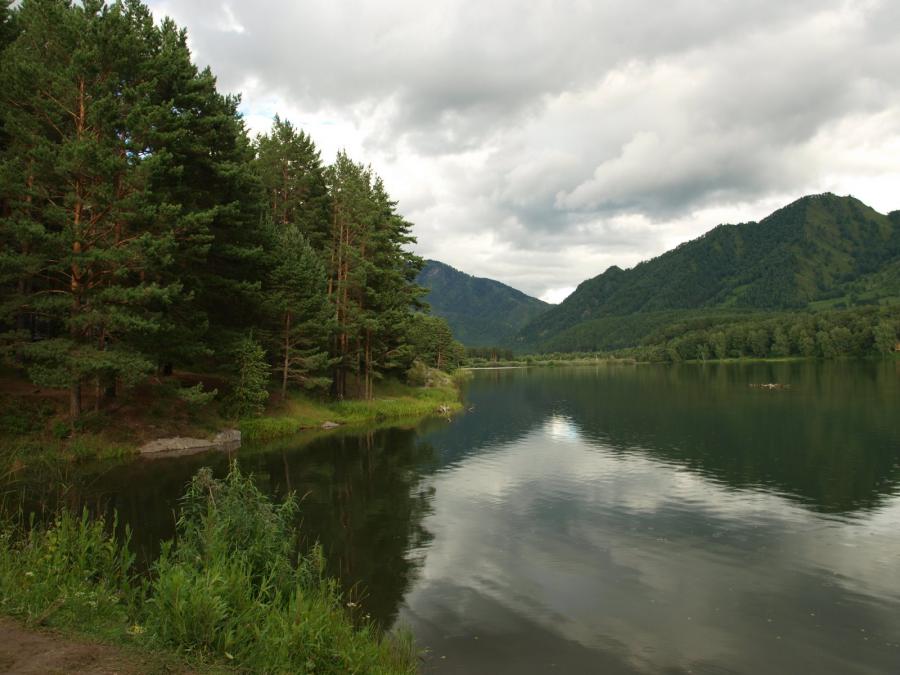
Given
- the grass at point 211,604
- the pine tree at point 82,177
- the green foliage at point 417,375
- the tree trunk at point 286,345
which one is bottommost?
the grass at point 211,604

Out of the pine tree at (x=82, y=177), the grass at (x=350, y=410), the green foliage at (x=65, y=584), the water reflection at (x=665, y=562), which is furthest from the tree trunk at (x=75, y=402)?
the green foliage at (x=65, y=584)

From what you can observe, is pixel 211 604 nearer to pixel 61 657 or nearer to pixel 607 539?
pixel 61 657

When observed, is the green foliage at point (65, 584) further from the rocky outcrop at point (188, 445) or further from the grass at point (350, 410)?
the grass at point (350, 410)

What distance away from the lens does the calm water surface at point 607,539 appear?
1262 cm

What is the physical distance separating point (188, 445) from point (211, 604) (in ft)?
94.9

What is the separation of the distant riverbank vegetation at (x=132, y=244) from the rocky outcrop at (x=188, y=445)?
3.93 feet

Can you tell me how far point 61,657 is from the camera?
7355mm

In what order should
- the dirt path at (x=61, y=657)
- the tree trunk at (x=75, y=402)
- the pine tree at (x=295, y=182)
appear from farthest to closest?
the pine tree at (x=295, y=182) → the tree trunk at (x=75, y=402) → the dirt path at (x=61, y=657)

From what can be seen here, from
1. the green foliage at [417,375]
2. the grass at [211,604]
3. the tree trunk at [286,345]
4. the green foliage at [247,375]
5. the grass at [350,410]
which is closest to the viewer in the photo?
the grass at [211,604]

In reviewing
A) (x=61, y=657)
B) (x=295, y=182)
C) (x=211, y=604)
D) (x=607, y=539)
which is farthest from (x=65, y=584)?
(x=295, y=182)

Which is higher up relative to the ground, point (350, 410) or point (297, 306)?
point (297, 306)

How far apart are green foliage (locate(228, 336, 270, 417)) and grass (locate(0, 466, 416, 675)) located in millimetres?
27801

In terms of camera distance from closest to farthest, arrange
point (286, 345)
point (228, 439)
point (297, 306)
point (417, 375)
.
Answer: point (228, 439)
point (297, 306)
point (286, 345)
point (417, 375)

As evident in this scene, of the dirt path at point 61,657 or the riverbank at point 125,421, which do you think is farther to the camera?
the riverbank at point 125,421
